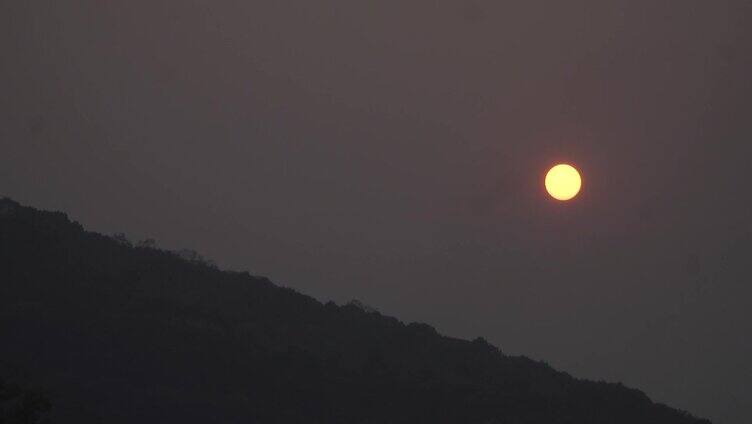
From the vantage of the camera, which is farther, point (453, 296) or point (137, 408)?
point (453, 296)

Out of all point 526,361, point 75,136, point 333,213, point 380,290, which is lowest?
point 526,361

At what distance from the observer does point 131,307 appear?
38.4 m

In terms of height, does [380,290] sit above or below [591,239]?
below

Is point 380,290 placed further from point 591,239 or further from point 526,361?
point 526,361

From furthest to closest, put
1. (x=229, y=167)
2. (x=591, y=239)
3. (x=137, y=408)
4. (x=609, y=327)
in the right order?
1. (x=229, y=167)
2. (x=591, y=239)
3. (x=609, y=327)
4. (x=137, y=408)

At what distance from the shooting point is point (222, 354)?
3644cm

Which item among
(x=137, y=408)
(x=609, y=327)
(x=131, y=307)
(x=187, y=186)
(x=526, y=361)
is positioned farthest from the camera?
(x=187, y=186)

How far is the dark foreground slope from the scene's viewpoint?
32.0 metres

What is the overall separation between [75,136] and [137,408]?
17609cm

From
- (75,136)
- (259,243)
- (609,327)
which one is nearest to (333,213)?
(259,243)

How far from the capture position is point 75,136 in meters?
199

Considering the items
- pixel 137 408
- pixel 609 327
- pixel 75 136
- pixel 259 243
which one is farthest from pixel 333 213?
pixel 137 408

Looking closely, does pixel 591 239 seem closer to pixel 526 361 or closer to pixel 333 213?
pixel 333 213

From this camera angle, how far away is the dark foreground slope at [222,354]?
32.0m
